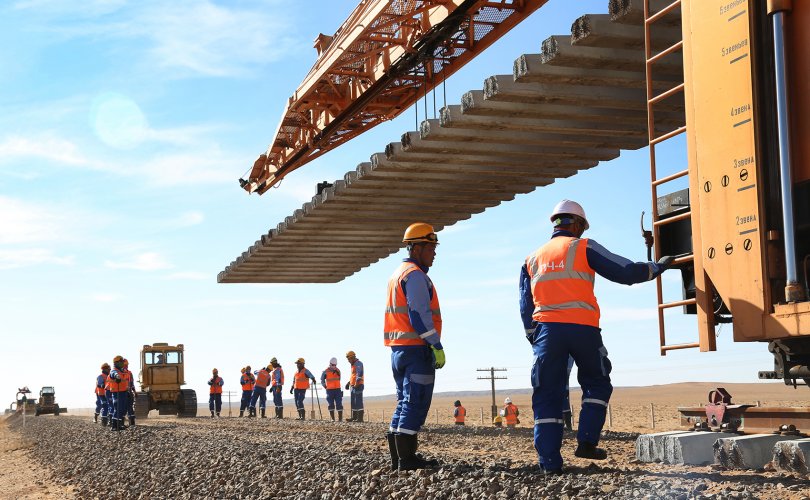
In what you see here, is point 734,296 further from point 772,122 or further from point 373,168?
point 373,168

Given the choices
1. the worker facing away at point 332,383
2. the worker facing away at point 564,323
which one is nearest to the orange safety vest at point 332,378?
the worker facing away at point 332,383

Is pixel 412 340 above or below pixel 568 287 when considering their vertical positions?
below

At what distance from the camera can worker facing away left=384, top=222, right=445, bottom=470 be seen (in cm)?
676

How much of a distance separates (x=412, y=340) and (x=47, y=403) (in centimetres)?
4747

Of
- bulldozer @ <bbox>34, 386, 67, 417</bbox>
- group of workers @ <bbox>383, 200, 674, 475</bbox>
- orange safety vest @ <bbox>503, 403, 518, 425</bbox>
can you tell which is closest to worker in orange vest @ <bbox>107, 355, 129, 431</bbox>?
orange safety vest @ <bbox>503, 403, 518, 425</bbox>

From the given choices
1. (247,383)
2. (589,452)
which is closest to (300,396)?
(247,383)

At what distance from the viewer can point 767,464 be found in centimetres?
626

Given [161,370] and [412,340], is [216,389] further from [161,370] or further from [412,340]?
[412,340]

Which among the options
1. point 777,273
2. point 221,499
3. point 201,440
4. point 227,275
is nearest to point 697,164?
point 777,273

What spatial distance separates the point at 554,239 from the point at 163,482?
6.79 metres

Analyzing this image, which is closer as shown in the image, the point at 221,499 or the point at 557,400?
the point at 557,400

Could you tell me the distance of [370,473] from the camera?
726cm

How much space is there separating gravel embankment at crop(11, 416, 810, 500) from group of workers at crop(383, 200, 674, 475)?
35 cm

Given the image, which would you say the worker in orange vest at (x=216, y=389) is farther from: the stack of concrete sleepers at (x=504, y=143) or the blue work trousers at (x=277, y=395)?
the stack of concrete sleepers at (x=504, y=143)
